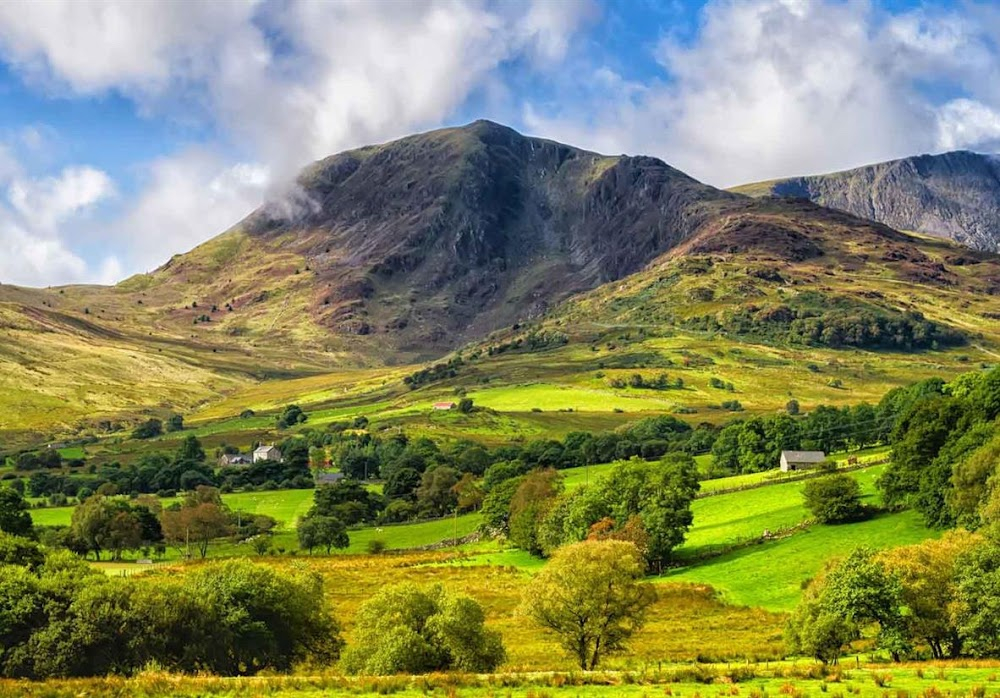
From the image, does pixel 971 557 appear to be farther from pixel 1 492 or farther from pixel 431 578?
pixel 1 492

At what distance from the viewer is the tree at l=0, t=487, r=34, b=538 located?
9750cm

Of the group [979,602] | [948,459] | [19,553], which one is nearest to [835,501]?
[948,459]

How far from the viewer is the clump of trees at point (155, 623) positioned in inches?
1893

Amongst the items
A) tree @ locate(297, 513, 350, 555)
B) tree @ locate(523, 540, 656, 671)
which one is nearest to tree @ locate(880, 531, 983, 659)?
tree @ locate(523, 540, 656, 671)

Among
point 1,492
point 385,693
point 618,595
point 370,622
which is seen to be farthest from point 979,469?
point 1,492

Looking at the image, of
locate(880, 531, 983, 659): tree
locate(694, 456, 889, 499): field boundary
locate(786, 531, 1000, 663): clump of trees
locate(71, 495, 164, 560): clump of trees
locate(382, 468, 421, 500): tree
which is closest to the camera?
locate(786, 531, 1000, 663): clump of trees

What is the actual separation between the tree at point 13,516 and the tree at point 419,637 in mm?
62757

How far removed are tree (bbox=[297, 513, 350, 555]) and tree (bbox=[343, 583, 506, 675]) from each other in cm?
8451

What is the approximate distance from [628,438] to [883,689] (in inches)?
6476

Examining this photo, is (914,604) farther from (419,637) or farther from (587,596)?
(419,637)

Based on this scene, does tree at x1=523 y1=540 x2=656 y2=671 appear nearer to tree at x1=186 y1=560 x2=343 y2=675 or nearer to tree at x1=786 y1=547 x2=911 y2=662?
tree at x1=786 y1=547 x2=911 y2=662

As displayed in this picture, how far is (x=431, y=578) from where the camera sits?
103 metres

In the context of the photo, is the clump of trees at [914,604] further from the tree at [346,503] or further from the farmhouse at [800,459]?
the tree at [346,503]

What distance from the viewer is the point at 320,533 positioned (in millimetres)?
134250
